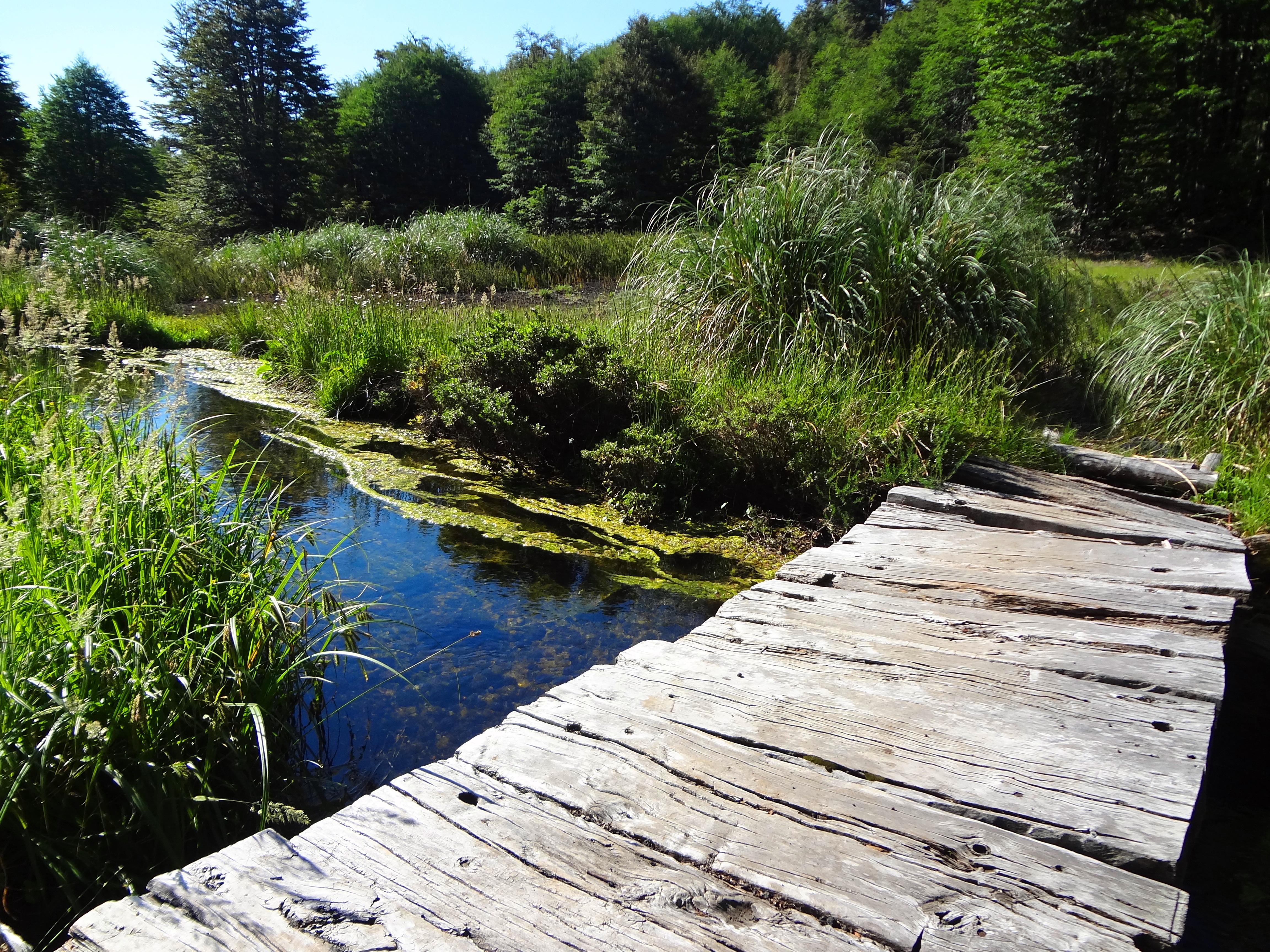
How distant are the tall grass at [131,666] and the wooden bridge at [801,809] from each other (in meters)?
0.60

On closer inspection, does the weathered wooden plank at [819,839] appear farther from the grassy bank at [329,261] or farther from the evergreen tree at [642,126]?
the evergreen tree at [642,126]

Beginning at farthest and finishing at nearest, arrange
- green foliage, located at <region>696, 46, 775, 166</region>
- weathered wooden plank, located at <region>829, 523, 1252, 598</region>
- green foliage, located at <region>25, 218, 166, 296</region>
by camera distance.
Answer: green foliage, located at <region>696, 46, 775, 166</region>
green foliage, located at <region>25, 218, 166, 296</region>
weathered wooden plank, located at <region>829, 523, 1252, 598</region>

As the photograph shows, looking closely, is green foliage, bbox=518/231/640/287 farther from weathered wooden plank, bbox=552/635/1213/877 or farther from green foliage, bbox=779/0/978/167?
weathered wooden plank, bbox=552/635/1213/877

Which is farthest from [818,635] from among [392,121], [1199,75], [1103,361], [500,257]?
[392,121]

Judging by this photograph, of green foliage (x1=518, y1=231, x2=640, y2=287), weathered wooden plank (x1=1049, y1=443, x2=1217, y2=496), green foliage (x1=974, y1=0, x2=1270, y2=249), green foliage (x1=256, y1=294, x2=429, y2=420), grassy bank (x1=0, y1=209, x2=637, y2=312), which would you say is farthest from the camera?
green foliage (x1=518, y1=231, x2=640, y2=287)

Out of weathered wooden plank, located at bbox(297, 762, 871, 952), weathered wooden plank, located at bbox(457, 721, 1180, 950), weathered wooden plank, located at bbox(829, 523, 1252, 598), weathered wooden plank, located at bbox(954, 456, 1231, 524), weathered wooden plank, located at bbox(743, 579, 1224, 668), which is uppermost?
weathered wooden plank, located at bbox(954, 456, 1231, 524)

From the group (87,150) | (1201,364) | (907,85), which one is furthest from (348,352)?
(87,150)

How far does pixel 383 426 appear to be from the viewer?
7211 millimetres

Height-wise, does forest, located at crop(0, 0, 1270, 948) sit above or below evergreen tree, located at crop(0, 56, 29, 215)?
below

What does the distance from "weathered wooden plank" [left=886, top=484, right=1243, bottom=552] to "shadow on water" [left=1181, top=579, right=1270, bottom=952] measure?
38cm

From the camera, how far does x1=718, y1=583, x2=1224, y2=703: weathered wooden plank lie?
203 cm

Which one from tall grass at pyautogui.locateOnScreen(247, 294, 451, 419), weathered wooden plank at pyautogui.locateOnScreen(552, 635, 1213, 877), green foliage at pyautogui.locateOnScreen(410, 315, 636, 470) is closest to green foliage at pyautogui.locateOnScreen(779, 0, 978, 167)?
tall grass at pyautogui.locateOnScreen(247, 294, 451, 419)

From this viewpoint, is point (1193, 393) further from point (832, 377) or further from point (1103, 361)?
point (832, 377)

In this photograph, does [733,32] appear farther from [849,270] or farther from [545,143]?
[849,270]
